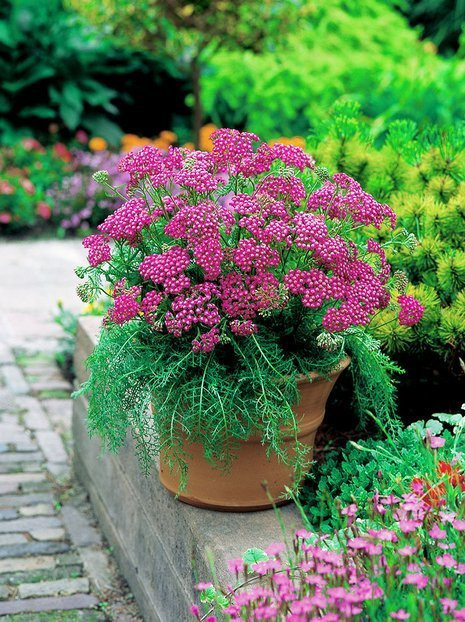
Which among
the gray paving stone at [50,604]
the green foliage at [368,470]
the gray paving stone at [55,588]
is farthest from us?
the gray paving stone at [55,588]

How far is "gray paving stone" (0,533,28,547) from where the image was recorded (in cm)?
316

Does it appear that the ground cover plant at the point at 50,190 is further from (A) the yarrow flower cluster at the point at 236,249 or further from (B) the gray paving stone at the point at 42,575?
(A) the yarrow flower cluster at the point at 236,249

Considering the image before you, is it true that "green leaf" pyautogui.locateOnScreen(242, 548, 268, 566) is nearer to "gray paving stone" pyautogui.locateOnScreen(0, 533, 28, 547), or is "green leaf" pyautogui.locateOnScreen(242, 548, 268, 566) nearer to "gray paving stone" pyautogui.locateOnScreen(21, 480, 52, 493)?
"gray paving stone" pyautogui.locateOnScreen(0, 533, 28, 547)

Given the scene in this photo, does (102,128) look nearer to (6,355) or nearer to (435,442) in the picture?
(6,355)

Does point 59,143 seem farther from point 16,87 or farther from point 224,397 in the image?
point 224,397

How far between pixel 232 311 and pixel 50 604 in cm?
135

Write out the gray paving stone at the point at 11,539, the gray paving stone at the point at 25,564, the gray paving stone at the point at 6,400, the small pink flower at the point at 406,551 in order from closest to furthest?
the small pink flower at the point at 406,551, the gray paving stone at the point at 25,564, the gray paving stone at the point at 11,539, the gray paving stone at the point at 6,400

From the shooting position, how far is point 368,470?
224 centimetres

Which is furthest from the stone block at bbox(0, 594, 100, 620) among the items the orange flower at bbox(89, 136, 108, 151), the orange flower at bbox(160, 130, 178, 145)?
the orange flower at bbox(160, 130, 178, 145)

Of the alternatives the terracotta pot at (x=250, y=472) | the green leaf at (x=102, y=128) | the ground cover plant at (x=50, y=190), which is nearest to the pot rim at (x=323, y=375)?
the terracotta pot at (x=250, y=472)

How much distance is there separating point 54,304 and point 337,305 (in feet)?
12.3

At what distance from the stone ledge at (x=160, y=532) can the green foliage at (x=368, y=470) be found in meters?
0.08

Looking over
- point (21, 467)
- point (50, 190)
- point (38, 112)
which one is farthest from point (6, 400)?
point (38, 112)

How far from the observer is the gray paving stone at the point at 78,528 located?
3199 millimetres
